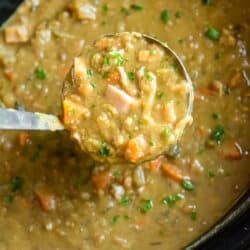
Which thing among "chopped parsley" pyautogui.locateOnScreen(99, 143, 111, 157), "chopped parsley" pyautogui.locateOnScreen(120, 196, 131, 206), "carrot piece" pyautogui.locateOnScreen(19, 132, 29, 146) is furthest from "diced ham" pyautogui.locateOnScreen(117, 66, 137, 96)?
"carrot piece" pyautogui.locateOnScreen(19, 132, 29, 146)

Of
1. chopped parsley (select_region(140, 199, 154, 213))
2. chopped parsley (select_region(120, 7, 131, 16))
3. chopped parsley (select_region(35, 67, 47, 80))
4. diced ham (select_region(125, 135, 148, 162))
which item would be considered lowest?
chopped parsley (select_region(140, 199, 154, 213))

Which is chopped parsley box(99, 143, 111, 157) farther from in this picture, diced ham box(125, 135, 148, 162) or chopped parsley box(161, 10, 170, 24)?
chopped parsley box(161, 10, 170, 24)

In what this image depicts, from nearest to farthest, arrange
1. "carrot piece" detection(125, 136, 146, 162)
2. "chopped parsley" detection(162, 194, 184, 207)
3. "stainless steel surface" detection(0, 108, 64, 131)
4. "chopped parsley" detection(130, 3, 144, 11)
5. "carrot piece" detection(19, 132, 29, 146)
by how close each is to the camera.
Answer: "stainless steel surface" detection(0, 108, 64, 131)
"carrot piece" detection(125, 136, 146, 162)
"chopped parsley" detection(162, 194, 184, 207)
"carrot piece" detection(19, 132, 29, 146)
"chopped parsley" detection(130, 3, 144, 11)

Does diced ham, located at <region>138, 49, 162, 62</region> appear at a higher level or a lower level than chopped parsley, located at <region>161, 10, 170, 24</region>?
higher

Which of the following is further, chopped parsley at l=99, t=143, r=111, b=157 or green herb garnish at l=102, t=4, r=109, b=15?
green herb garnish at l=102, t=4, r=109, b=15

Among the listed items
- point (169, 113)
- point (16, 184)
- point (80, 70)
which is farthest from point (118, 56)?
point (16, 184)

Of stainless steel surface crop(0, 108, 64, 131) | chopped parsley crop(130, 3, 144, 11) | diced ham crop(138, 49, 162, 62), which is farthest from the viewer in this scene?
chopped parsley crop(130, 3, 144, 11)
